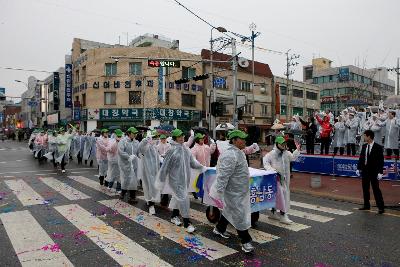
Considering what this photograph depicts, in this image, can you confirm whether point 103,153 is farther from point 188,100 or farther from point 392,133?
point 188,100

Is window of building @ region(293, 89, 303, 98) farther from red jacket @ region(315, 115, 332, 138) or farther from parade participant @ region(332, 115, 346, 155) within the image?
red jacket @ region(315, 115, 332, 138)

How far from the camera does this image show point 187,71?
39.0 meters

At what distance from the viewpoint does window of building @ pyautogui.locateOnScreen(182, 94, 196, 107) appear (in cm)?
3939

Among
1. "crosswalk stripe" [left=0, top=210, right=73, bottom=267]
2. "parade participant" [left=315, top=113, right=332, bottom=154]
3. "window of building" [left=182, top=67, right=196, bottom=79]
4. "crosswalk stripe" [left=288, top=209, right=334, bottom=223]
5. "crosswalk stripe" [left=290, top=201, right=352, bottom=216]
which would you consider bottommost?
"crosswalk stripe" [left=290, top=201, right=352, bottom=216]

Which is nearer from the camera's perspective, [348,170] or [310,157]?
[348,170]

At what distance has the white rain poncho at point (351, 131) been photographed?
602 inches

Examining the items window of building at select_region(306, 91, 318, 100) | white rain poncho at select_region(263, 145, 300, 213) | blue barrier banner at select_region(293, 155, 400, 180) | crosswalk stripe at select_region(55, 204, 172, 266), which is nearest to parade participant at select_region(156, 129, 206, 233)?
crosswalk stripe at select_region(55, 204, 172, 266)

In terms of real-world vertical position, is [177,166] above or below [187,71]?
below

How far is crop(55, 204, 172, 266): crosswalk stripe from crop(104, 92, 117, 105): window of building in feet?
102

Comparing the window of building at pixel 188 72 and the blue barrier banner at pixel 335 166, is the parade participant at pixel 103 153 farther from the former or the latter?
the window of building at pixel 188 72

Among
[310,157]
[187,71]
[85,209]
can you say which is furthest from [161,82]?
[85,209]

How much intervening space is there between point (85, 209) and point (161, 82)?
29239mm

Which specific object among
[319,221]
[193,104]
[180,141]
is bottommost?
[319,221]

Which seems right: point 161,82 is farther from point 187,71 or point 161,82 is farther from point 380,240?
point 380,240
